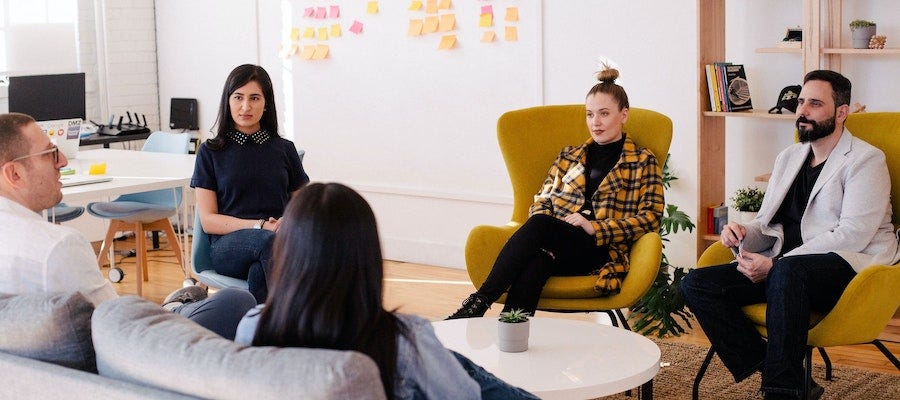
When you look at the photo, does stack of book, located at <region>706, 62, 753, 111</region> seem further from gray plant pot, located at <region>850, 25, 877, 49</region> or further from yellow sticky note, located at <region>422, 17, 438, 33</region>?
yellow sticky note, located at <region>422, 17, 438, 33</region>

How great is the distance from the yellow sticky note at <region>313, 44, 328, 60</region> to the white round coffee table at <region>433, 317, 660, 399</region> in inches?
129

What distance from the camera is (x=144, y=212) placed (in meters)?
5.66

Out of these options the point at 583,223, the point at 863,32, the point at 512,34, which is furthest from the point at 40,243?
the point at 512,34

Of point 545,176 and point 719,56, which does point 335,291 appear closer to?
point 545,176

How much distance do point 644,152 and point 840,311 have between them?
103 centimetres

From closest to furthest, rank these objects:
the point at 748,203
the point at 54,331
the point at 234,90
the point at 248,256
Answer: the point at 54,331
the point at 248,256
the point at 234,90
the point at 748,203

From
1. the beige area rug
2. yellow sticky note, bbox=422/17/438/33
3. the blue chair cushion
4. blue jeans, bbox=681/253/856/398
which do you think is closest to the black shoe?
the beige area rug

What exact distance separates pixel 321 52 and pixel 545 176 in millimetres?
2409

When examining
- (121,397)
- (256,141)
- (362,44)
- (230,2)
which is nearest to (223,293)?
(121,397)

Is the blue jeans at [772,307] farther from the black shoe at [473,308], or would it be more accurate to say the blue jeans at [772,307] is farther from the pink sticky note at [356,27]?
the pink sticky note at [356,27]

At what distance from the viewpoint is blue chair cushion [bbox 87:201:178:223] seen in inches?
222

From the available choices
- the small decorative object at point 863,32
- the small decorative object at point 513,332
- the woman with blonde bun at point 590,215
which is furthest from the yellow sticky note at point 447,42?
the small decorative object at point 513,332

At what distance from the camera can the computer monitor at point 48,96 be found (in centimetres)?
604

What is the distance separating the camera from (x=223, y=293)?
2.89 meters
